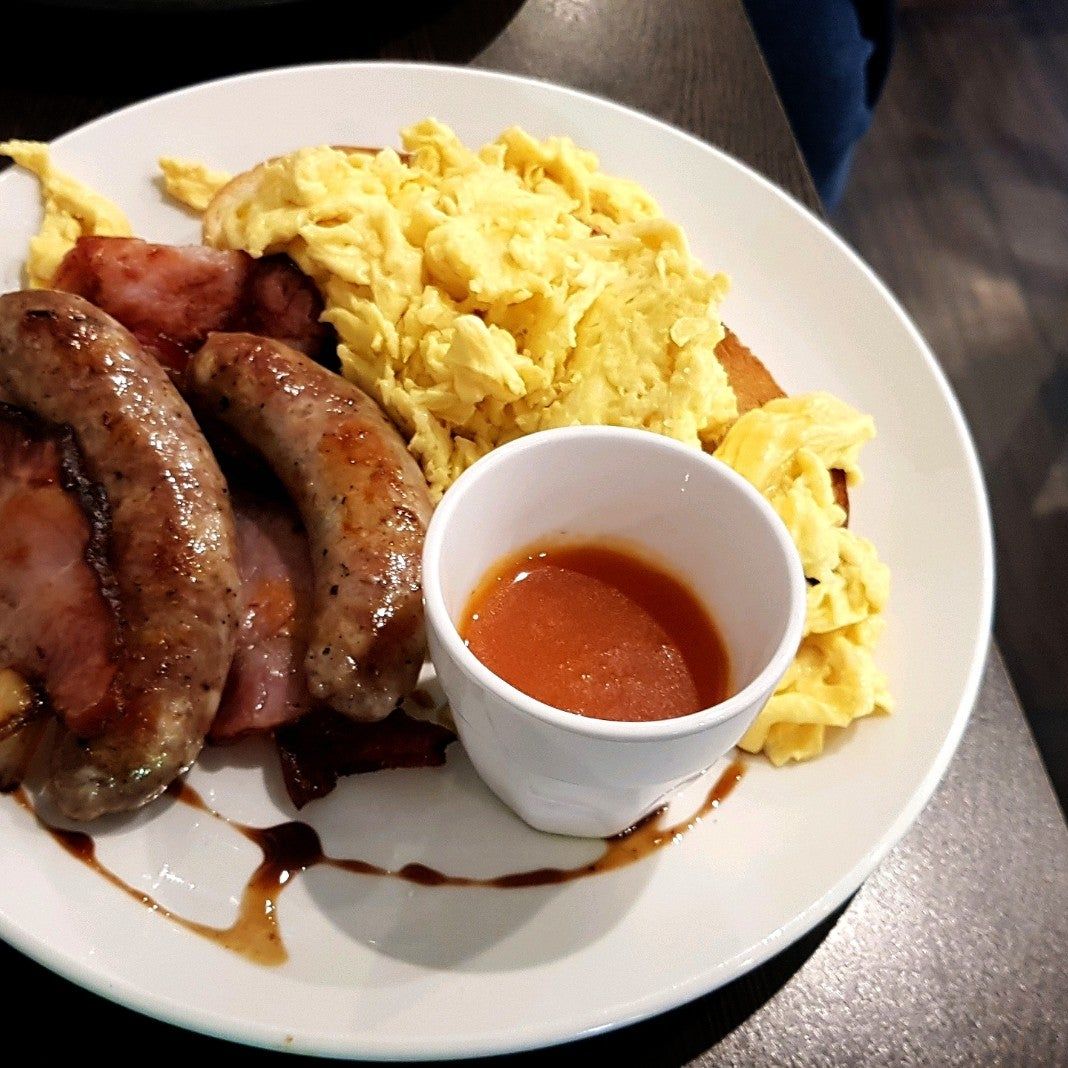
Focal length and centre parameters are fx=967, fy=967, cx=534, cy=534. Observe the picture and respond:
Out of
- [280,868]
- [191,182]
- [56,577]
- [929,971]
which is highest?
[191,182]

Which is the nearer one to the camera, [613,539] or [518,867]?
[518,867]

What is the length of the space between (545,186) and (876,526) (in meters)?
1.11

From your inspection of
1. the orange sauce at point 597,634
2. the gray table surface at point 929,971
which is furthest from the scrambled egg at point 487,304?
the gray table surface at point 929,971

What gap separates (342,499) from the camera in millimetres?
1744

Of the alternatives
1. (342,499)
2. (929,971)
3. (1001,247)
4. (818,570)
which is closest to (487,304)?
(342,499)

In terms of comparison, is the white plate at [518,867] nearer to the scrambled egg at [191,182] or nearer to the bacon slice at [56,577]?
the scrambled egg at [191,182]

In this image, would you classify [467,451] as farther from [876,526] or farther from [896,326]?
[896,326]

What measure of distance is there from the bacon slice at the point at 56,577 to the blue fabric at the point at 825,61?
2887 mm

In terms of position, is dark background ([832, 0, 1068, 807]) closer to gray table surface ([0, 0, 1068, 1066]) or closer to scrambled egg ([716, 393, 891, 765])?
gray table surface ([0, 0, 1068, 1066])

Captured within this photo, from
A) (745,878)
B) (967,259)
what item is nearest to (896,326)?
(745,878)

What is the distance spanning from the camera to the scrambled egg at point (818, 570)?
5.72ft

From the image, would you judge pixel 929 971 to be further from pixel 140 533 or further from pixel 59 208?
pixel 59 208

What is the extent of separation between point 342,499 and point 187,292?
0.75 metres

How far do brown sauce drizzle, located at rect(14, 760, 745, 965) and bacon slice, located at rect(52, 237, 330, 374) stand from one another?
1029mm
